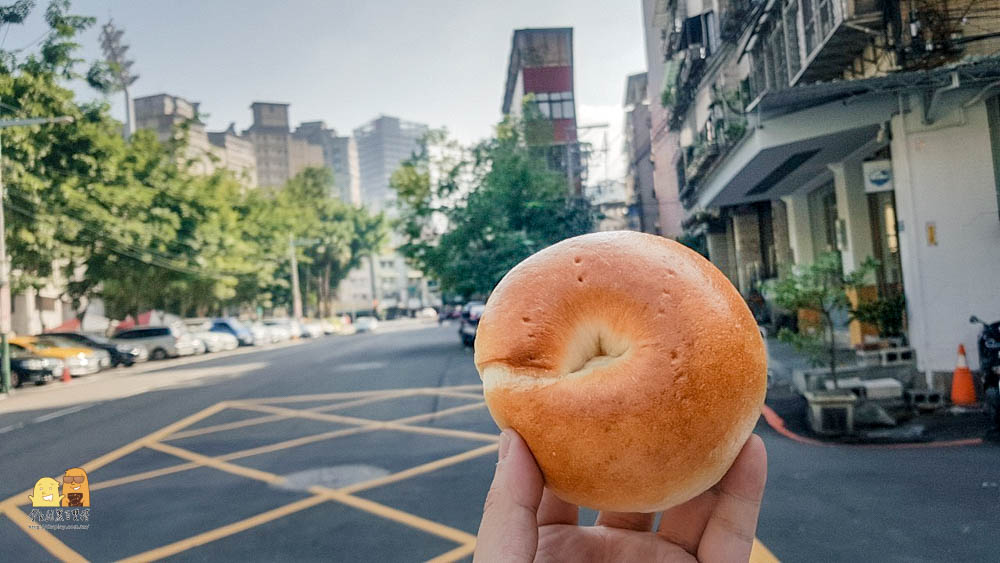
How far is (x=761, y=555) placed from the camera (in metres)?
3.90

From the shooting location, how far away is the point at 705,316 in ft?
4.85

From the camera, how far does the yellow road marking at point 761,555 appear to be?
383 centimetres

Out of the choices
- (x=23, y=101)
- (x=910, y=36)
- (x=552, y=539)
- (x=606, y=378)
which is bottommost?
(x=552, y=539)

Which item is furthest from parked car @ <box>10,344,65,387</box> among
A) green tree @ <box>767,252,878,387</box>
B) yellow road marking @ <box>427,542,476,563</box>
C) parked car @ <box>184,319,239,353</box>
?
green tree @ <box>767,252,878,387</box>

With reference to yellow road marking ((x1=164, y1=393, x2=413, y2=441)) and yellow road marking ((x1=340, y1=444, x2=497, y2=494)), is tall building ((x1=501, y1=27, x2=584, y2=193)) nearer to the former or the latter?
yellow road marking ((x1=164, y1=393, x2=413, y2=441))

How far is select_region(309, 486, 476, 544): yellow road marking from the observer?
15.2 ft

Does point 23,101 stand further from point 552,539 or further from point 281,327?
point 281,327

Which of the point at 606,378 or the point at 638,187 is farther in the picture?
the point at 638,187

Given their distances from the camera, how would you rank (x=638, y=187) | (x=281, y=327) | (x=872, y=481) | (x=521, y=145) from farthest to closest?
(x=281, y=327)
(x=638, y=187)
(x=521, y=145)
(x=872, y=481)

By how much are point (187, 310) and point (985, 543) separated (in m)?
42.7

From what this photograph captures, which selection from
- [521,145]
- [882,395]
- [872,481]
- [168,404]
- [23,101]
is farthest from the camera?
[521,145]

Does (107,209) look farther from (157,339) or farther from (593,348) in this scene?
(593,348)

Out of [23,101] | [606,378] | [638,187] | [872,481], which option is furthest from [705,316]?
[638,187]

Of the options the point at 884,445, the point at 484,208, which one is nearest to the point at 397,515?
the point at 884,445
